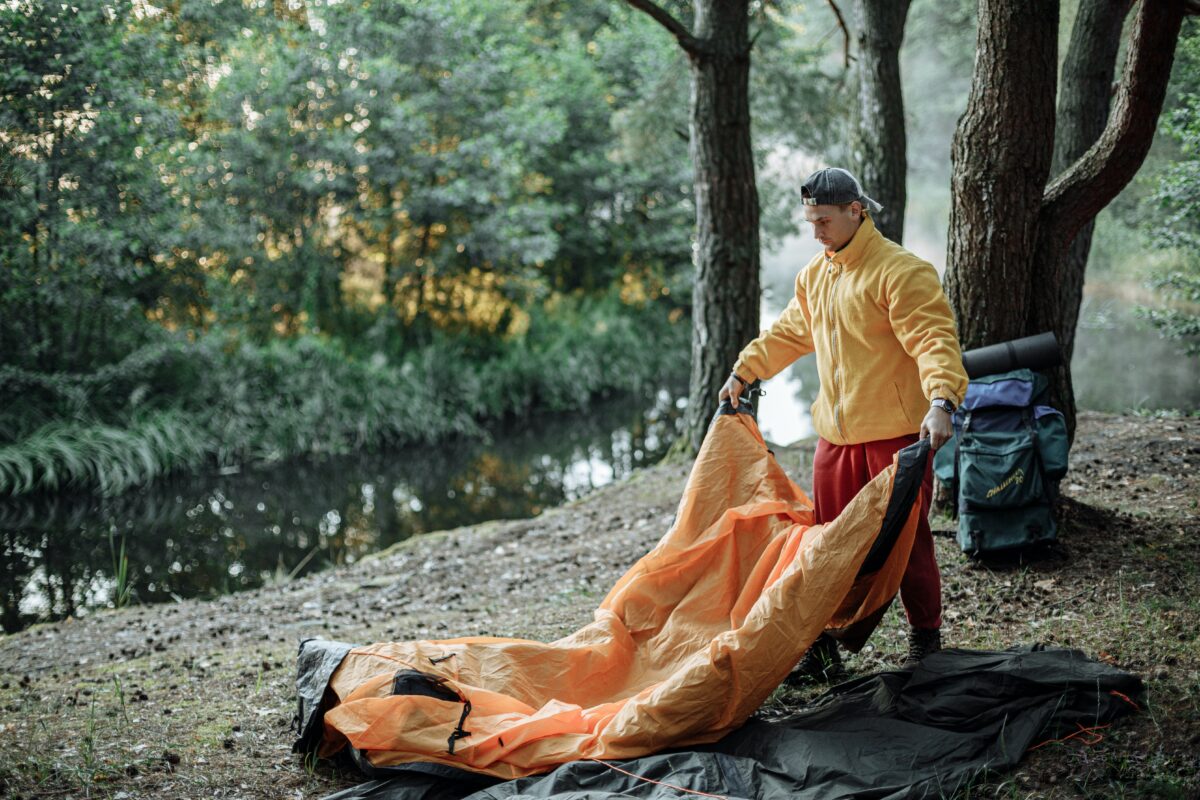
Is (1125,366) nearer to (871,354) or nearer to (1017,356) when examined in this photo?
(1017,356)

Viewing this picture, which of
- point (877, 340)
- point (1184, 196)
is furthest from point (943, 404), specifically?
point (1184, 196)

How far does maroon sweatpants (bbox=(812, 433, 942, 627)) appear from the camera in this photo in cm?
329

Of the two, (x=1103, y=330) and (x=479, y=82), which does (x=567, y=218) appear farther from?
(x=1103, y=330)

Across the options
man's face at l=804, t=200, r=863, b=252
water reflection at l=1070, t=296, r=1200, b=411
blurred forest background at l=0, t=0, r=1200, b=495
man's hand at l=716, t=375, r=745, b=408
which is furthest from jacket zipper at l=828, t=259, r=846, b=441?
water reflection at l=1070, t=296, r=1200, b=411

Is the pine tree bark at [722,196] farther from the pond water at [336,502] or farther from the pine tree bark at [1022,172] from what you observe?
the pond water at [336,502]

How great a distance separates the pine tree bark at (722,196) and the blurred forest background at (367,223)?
0.81 m

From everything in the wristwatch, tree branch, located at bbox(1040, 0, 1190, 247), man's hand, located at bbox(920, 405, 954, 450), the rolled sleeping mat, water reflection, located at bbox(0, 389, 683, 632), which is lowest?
water reflection, located at bbox(0, 389, 683, 632)

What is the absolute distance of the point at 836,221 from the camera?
127 inches

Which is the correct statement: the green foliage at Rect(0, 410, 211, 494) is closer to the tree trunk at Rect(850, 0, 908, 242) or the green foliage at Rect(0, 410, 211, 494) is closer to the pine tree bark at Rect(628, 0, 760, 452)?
the pine tree bark at Rect(628, 0, 760, 452)

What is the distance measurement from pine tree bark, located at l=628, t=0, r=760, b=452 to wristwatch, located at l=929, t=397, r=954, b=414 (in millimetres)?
4084

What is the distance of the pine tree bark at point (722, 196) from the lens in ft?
22.7

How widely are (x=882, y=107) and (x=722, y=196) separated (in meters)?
1.68

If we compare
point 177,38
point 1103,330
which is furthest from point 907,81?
point 177,38

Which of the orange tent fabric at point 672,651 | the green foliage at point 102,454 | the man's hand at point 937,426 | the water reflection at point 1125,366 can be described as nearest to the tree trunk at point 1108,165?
the orange tent fabric at point 672,651
